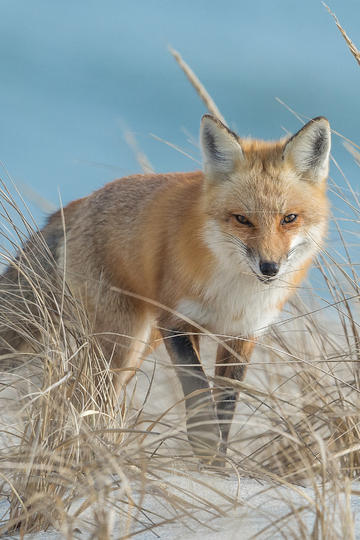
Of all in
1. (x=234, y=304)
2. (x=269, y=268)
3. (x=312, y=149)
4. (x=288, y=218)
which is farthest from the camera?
(x=234, y=304)

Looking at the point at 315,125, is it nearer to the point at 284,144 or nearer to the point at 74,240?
the point at 284,144

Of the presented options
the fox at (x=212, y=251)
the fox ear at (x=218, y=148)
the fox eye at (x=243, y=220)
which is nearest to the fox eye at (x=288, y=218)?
the fox at (x=212, y=251)

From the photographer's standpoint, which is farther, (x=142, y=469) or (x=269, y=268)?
(x=269, y=268)

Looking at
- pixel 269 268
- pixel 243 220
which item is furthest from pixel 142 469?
pixel 243 220

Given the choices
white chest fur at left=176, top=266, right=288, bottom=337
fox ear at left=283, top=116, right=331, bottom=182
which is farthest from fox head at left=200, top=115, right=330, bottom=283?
white chest fur at left=176, top=266, right=288, bottom=337

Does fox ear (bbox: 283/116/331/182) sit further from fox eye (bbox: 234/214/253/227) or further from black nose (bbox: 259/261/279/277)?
black nose (bbox: 259/261/279/277)

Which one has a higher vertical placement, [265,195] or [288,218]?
[265,195]

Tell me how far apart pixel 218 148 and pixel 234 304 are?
0.84 m

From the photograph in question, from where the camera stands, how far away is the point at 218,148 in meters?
3.39

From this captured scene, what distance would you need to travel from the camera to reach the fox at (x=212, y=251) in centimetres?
317

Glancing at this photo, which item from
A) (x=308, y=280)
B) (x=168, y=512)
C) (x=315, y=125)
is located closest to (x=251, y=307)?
(x=308, y=280)

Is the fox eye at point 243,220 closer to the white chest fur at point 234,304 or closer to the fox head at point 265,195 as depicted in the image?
the fox head at point 265,195

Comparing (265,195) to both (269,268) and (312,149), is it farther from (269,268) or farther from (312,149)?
(269,268)

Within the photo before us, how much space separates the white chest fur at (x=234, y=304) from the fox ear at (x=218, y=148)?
569mm
